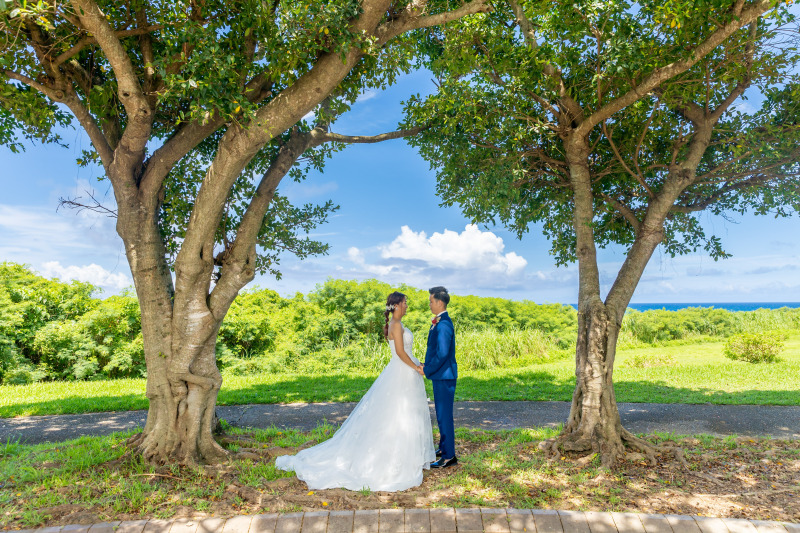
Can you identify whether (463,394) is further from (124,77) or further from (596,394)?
(124,77)

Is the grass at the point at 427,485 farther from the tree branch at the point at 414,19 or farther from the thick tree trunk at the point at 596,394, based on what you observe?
the tree branch at the point at 414,19

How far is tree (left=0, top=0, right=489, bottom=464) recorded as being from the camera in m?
4.92

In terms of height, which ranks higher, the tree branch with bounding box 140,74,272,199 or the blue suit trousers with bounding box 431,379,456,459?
the tree branch with bounding box 140,74,272,199

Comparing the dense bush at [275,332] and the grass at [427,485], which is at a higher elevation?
the dense bush at [275,332]

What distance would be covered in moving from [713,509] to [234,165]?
565 cm

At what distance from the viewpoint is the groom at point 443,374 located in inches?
211

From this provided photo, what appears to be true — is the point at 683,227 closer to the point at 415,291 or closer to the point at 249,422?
the point at 249,422

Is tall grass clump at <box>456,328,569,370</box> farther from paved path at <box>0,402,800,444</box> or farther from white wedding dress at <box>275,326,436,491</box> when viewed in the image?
white wedding dress at <box>275,326,436,491</box>

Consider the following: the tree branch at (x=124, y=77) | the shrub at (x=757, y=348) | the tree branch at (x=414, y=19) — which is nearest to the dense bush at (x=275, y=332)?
the shrub at (x=757, y=348)

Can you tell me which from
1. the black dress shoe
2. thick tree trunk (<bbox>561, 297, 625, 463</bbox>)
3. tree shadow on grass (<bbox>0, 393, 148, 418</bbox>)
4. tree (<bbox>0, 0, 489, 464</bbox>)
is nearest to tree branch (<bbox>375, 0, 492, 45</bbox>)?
tree (<bbox>0, 0, 489, 464</bbox>)

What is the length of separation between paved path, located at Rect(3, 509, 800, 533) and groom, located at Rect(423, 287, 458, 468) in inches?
53.1

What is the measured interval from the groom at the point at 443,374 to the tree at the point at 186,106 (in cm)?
230

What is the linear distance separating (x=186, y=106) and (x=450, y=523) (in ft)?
18.8

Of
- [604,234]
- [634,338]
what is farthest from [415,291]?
[604,234]
